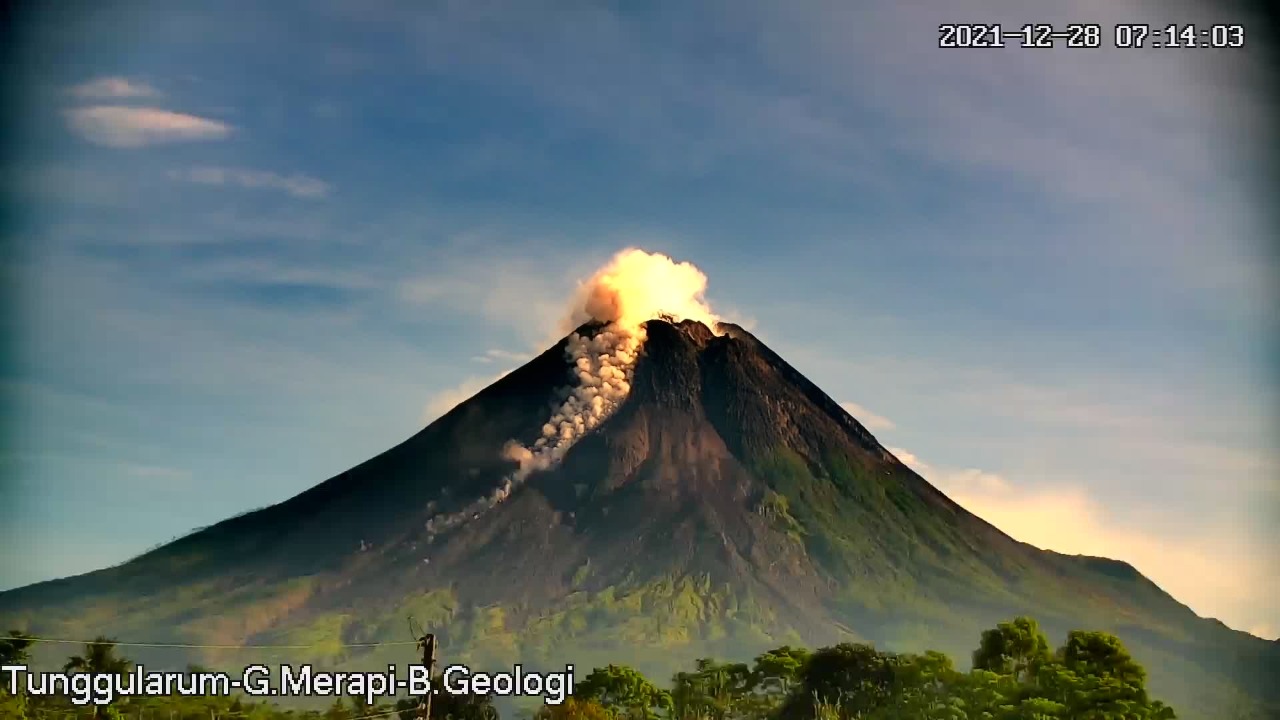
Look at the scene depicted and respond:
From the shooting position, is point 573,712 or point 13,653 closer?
point 573,712

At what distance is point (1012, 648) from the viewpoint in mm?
34281

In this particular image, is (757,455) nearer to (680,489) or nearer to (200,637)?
(680,489)

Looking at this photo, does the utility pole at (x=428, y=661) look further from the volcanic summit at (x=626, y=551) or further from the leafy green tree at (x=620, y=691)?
the volcanic summit at (x=626, y=551)

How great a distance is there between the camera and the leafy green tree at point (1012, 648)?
3409 cm

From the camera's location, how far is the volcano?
74.2 meters

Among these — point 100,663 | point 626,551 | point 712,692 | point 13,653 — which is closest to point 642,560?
point 626,551

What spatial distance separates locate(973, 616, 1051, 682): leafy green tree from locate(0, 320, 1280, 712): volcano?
114 feet

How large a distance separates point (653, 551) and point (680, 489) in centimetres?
607

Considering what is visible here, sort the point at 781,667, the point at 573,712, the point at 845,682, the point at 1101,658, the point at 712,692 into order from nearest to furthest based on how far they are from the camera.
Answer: the point at 573,712 < the point at 1101,658 < the point at 845,682 < the point at 781,667 < the point at 712,692

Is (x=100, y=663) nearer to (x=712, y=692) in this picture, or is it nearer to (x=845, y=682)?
(x=845, y=682)

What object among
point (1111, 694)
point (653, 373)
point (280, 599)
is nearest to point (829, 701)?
point (1111, 694)

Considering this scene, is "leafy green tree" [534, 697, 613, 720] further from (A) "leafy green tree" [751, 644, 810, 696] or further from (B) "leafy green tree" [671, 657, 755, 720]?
(B) "leafy green tree" [671, 657, 755, 720]

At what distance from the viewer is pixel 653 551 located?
80.6m

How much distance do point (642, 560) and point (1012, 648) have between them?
4693cm
